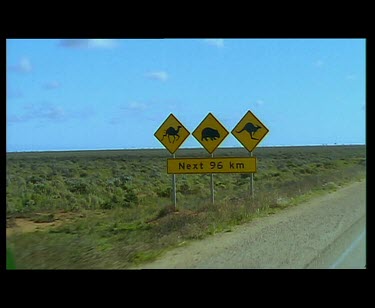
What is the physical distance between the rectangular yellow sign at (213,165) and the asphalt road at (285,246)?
163 cm

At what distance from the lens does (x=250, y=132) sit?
18.2 meters

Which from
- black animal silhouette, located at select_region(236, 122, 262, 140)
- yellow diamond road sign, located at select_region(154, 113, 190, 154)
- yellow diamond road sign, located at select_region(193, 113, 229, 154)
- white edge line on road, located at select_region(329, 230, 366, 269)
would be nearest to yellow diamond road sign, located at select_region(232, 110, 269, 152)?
black animal silhouette, located at select_region(236, 122, 262, 140)

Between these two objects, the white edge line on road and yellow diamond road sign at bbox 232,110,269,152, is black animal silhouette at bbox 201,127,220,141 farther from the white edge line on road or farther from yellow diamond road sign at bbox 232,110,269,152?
the white edge line on road

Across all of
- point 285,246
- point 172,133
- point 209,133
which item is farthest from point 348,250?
point 209,133

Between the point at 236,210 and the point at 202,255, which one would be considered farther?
the point at 236,210

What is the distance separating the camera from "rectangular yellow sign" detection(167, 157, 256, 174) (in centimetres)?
1712

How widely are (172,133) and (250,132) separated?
2534mm

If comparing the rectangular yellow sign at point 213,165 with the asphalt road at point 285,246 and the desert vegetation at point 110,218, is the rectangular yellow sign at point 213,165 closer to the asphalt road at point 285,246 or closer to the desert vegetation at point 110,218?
the desert vegetation at point 110,218

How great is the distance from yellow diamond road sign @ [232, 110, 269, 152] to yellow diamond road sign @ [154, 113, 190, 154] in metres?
1.68
